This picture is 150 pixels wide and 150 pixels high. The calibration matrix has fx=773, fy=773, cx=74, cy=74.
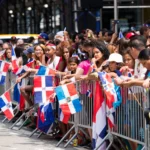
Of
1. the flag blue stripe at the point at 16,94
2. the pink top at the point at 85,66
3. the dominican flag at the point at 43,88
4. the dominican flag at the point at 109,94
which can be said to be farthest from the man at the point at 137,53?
the flag blue stripe at the point at 16,94

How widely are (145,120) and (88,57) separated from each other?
143 inches

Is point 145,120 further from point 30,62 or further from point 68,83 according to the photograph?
point 30,62

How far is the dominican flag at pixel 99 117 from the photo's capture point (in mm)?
12320

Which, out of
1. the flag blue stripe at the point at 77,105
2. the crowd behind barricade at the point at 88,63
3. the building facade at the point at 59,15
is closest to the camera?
the crowd behind barricade at the point at 88,63

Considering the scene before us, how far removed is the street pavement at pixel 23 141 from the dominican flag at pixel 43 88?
80 cm

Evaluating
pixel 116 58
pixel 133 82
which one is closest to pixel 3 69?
pixel 116 58

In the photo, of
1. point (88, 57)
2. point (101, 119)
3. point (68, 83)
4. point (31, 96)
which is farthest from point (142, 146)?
point (31, 96)

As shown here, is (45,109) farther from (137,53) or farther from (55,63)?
(137,53)

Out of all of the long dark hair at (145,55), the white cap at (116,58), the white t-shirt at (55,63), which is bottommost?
the white t-shirt at (55,63)

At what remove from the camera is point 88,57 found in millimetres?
14203

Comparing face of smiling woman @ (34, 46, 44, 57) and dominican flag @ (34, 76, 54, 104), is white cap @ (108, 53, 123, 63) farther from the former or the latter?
face of smiling woman @ (34, 46, 44, 57)

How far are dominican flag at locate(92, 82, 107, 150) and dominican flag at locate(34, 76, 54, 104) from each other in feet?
6.77

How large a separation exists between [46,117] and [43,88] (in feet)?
1.82

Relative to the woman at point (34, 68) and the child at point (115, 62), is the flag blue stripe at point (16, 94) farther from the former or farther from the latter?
the child at point (115, 62)
